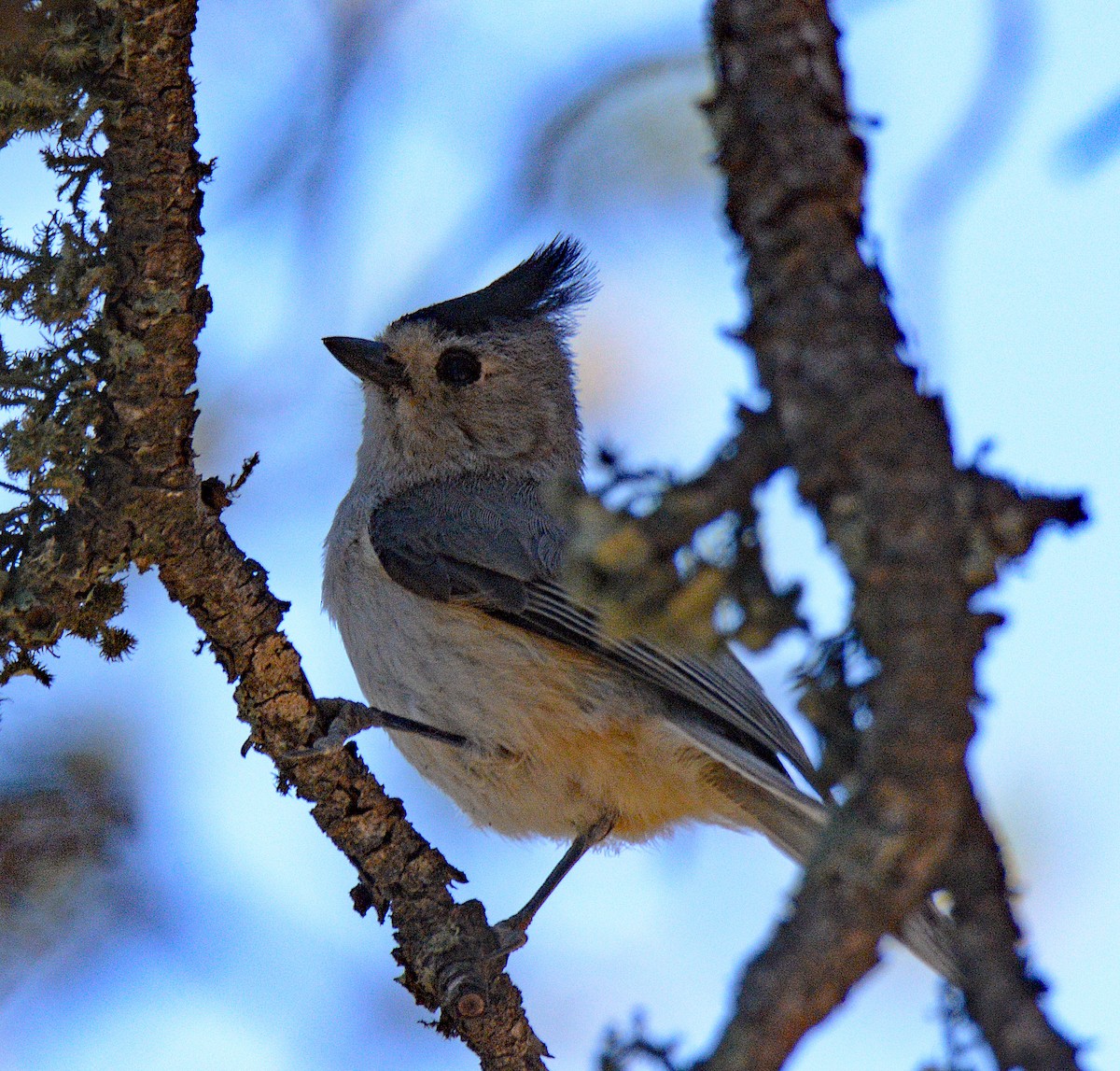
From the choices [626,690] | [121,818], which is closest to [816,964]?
[626,690]

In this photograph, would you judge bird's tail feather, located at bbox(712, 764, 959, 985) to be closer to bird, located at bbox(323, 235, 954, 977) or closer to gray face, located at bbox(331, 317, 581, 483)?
bird, located at bbox(323, 235, 954, 977)

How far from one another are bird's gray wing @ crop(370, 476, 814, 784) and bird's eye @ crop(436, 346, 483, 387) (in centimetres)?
37

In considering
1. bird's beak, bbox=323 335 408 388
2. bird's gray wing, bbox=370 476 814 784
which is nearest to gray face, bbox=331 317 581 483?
bird's beak, bbox=323 335 408 388

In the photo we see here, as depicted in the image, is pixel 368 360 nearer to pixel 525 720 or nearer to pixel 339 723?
pixel 525 720

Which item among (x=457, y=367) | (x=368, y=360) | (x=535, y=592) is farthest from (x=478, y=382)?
(x=535, y=592)

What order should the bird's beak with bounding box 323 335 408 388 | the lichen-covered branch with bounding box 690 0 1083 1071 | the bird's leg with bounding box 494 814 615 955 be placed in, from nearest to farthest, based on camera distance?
1. the lichen-covered branch with bounding box 690 0 1083 1071
2. the bird's leg with bounding box 494 814 615 955
3. the bird's beak with bounding box 323 335 408 388

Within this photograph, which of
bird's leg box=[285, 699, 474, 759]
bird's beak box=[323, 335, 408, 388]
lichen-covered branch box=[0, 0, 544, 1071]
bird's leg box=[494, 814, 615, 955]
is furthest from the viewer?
bird's beak box=[323, 335, 408, 388]

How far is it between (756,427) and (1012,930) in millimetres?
445

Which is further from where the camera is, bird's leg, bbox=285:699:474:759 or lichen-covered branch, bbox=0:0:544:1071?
bird's leg, bbox=285:699:474:759

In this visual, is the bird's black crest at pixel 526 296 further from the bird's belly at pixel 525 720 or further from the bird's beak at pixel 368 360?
the bird's belly at pixel 525 720

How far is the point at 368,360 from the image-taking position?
337 centimetres

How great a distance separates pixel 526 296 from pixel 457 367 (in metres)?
0.34

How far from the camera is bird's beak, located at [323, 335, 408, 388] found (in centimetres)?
335

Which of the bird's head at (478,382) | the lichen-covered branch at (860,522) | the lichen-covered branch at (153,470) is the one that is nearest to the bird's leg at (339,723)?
the lichen-covered branch at (153,470)
